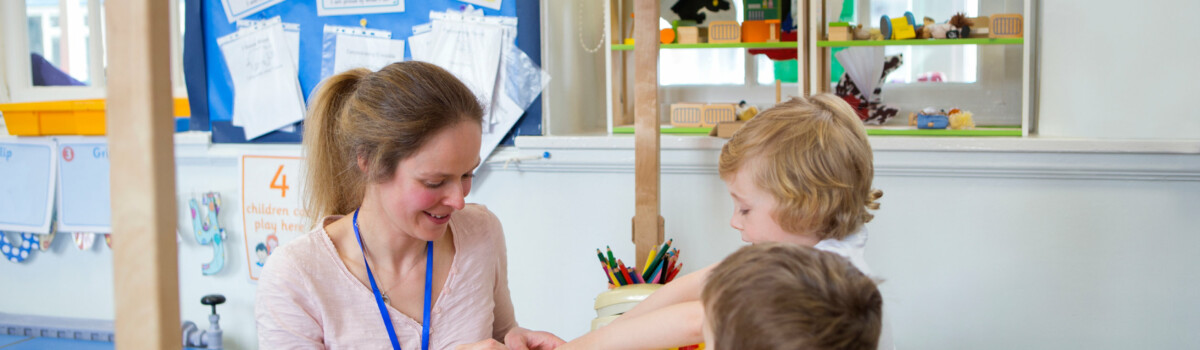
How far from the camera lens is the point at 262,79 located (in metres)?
2.27

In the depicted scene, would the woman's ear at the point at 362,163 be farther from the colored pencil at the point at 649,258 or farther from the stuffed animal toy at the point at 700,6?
the stuffed animal toy at the point at 700,6

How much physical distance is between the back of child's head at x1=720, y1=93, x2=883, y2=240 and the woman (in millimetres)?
356

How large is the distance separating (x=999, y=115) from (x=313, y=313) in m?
1.58

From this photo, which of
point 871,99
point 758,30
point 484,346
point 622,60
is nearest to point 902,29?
point 871,99

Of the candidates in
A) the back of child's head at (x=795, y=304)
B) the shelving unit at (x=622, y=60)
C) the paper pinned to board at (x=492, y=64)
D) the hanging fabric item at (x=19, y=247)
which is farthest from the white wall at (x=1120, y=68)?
the hanging fabric item at (x=19, y=247)

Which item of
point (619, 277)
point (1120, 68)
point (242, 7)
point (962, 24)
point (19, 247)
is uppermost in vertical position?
point (242, 7)

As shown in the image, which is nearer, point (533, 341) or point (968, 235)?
point (533, 341)

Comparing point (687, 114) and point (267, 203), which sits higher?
point (687, 114)

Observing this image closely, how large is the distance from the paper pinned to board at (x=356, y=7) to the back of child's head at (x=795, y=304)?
Answer: 161cm

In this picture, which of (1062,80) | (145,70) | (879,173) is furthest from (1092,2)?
(145,70)

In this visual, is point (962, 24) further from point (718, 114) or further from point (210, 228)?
point (210, 228)

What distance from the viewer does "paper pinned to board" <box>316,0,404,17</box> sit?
83.5 inches

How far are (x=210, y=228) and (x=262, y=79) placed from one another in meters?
0.46

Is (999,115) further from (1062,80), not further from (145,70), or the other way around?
(145,70)
